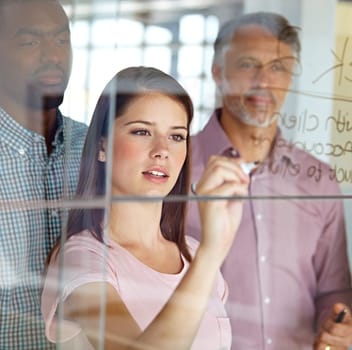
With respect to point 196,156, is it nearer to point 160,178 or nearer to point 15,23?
point 160,178

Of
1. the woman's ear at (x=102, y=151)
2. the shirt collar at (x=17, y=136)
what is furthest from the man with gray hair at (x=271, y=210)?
the shirt collar at (x=17, y=136)

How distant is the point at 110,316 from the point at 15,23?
908 millimetres

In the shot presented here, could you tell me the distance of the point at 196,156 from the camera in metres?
3.30

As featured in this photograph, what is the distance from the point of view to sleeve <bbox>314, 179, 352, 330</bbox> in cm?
353

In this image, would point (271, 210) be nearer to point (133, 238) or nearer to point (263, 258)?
point (263, 258)

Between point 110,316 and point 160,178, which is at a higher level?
point 160,178

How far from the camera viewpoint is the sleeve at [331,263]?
353 cm

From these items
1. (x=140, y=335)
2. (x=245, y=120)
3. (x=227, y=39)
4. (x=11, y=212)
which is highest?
(x=227, y=39)

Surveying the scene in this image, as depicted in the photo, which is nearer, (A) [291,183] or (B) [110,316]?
(B) [110,316]

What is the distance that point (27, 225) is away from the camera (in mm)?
3324

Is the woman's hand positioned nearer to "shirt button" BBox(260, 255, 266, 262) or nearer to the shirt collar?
"shirt button" BBox(260, 255, 266, 262)

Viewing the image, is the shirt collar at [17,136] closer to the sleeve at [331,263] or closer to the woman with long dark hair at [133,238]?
the woman with long dark hair at [133,238]

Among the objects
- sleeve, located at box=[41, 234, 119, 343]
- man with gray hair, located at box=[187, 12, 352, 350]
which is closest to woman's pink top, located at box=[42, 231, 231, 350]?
sleeve, located at box=[41, 234, 119, 343]

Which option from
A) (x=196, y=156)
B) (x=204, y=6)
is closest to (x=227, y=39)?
(x=204, y=6)
